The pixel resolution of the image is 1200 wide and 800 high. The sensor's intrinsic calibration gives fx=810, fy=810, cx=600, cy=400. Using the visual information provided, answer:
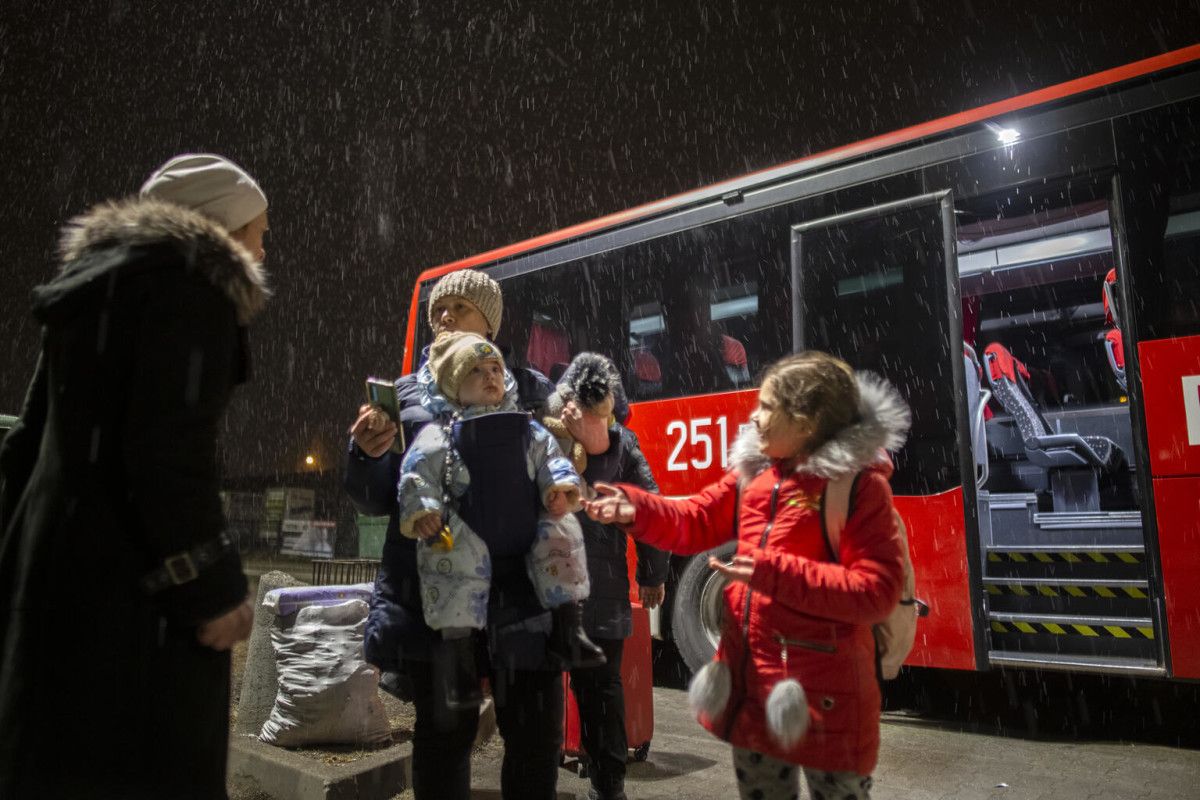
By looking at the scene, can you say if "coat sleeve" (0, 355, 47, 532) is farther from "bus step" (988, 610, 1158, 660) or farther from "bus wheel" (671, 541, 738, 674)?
"bus step" (988, 610, 1158, 660)

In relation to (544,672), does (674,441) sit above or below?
above

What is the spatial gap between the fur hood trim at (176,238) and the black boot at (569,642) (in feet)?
3.73

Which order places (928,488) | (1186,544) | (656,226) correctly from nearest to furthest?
(1186,544), (928,488), (656,226)

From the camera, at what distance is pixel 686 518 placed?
235 cm

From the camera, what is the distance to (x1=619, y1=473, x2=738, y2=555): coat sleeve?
7.57ft

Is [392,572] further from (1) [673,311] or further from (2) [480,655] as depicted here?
(1) [673,311]

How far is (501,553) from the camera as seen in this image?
2.28 metres

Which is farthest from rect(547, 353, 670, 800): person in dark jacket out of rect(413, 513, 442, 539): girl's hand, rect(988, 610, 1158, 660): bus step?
rect(988, 610, 1158, 660): bus step

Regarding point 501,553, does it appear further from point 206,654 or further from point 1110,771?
point 1110,771

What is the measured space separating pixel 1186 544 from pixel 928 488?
1.43 m

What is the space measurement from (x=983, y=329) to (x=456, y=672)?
8.22 meters

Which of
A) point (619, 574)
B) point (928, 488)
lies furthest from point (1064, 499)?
point (619, 574)

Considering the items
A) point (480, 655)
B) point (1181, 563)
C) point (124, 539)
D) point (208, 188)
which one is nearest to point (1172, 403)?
point (1181, 563)

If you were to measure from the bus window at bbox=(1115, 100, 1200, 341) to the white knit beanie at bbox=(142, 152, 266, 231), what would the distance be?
16.5 feet
